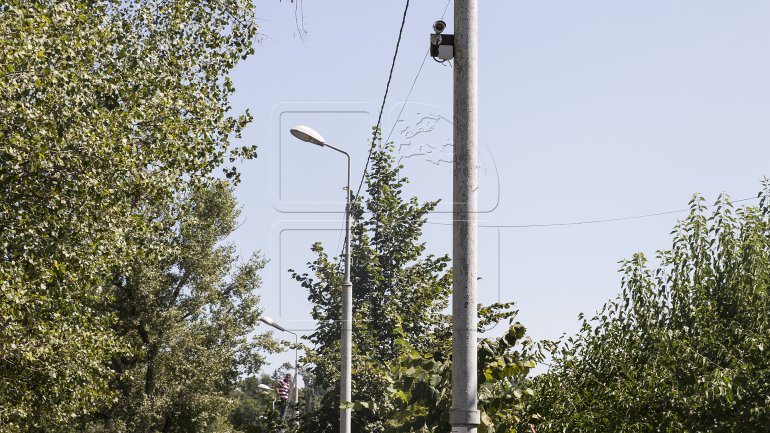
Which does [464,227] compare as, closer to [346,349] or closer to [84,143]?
[84,143]

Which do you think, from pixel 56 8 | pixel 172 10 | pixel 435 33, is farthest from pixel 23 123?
pixel 435 33

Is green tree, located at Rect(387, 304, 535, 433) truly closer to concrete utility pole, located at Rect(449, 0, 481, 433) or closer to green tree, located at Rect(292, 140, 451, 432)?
concrete utility pole, located at Rect(449, 0, 481, 433)

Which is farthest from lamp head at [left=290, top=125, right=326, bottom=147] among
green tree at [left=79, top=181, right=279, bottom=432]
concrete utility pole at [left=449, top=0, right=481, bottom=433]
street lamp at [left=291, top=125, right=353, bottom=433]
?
green tree at [left=79, top=181, right=279, bottom=432]

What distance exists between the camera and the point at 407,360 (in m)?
13.1

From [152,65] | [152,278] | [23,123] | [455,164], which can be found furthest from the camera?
[152,278]

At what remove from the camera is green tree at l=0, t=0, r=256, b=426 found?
15344 millimetres

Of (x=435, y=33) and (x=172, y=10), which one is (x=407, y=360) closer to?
(x=435, y=33)

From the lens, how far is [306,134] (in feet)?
56.7

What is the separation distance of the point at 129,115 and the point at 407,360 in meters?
6.64

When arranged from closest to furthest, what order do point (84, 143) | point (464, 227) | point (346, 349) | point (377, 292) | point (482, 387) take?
point (464, 227), point (482, 387), point (84, 143), point (346, 349), point (377, 292)

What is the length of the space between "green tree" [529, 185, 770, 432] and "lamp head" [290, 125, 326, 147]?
7.77m

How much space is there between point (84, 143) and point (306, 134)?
3525mm

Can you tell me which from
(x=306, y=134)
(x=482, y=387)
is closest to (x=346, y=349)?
(x=306, y=134)

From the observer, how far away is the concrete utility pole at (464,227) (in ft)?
24.0
